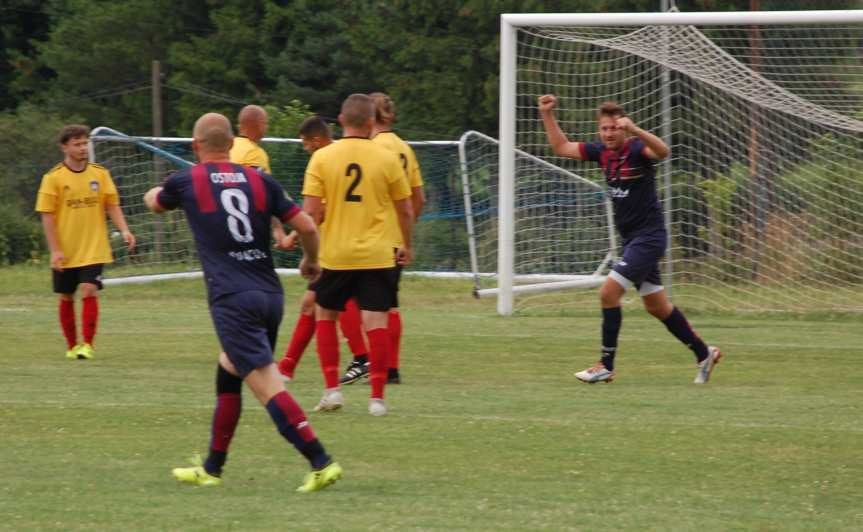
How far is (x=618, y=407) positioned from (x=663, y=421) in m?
0.60

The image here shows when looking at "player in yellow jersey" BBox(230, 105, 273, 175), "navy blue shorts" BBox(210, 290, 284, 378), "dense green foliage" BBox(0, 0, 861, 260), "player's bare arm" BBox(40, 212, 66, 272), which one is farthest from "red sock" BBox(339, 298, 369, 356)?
"dense green foliage" BBox(0, 0, 861, 260)

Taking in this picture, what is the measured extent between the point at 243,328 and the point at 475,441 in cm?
180

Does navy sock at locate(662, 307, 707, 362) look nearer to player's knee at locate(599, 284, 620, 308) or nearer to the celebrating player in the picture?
player's knee at locate(599, 284, 620, 308)

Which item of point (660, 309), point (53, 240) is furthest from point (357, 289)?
point (53, 240)

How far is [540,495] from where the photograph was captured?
6391 mm

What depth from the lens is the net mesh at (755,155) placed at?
1502 centimetres

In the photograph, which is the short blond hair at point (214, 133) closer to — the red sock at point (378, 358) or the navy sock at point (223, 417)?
the navy sock at point (223, 417)

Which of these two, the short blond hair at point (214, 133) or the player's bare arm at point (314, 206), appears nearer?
the short blond hair at point (214, 133)

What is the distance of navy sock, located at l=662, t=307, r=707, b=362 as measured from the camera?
10164 mm

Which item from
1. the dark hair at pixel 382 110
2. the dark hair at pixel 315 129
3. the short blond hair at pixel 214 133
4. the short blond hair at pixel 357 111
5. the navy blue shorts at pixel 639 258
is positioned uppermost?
the short blond hair at pixel 214 133

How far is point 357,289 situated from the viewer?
852cm

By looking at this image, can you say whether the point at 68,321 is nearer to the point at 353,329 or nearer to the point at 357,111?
the point at 353,329

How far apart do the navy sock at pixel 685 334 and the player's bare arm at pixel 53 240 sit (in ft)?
15.7

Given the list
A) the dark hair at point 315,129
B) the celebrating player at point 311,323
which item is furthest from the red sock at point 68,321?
the dark hair at point 315,129
